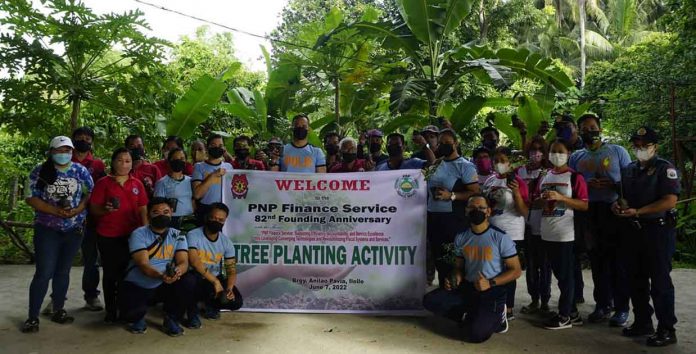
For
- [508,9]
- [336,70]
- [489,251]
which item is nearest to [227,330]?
[489,251]

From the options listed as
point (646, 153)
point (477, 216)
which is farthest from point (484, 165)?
point (646, 153)

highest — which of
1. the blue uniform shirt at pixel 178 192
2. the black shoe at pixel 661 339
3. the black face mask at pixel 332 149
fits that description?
the black face mask at pixel 332 149

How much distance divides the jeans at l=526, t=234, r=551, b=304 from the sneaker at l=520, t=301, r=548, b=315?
0.13 ft

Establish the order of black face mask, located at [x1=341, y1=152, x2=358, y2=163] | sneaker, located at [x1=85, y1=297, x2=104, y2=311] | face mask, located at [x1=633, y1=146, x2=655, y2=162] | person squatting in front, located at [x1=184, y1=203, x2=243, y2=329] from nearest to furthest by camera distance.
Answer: face mask, located at [x1=633, y1=146, x2=655, y2=162] < person squatting in front, located at [x1=184, y1=203, x2=243, y2=329] < sneaker, located at [x1=85, y1=297, x2=104, y2=311] < black face mask, located at [x1=341, y1=152, x2=358, y2=163]

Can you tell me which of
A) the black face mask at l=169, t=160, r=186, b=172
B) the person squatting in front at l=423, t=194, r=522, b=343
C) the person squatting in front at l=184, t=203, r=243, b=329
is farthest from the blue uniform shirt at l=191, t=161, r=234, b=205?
the person squatting in front at l=423, t=194, r=522, b=343

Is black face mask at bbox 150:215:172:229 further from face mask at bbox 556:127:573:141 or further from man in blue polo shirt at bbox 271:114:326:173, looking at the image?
face mask at bbox 556:127:573:141

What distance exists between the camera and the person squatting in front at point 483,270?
14.6 ft

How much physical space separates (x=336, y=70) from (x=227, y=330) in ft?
17.1

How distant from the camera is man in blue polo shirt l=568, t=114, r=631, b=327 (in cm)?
491

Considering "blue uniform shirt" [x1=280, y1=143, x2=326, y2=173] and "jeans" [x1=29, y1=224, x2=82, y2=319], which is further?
"blue uniform shirt" [x1=280, y1=143, x2=326, y2=173]

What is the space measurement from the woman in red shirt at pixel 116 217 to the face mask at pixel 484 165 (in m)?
3.11

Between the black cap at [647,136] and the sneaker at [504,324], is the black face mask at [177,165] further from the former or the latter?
the black cap at [647,136]

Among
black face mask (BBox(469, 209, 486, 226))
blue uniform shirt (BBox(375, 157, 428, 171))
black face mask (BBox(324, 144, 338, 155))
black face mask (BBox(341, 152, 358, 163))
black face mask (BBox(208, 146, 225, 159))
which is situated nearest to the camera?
black face mask (BBox(469, 209, 486, 226))

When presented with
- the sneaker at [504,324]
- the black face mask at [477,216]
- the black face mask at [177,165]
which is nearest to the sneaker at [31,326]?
the black face mask at [177,165]
